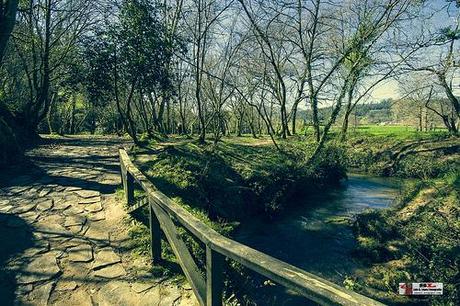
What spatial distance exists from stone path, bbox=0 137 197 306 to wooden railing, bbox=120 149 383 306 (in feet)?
1.68

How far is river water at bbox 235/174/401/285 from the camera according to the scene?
8.42 m

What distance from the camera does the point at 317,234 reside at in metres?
10.3

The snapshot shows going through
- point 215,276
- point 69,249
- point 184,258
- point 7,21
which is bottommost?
point 69,249

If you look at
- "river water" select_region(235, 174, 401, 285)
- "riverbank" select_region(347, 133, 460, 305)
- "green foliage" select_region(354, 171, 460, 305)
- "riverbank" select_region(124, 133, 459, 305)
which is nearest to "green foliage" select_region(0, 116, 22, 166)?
"riverbank" select_region(124, 133, 459, 305)

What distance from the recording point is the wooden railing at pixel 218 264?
1.86 m

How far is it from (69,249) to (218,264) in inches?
129

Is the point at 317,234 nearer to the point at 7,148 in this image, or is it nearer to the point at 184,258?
the point at 184,258

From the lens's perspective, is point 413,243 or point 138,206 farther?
point 413,243

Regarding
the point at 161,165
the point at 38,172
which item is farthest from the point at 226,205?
the point at 38,172

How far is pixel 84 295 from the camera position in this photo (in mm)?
3986

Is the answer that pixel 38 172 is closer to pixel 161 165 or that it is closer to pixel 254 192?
pixel 161 165

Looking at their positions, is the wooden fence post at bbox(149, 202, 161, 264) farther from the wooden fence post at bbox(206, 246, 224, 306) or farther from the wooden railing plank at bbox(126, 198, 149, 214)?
the wooden fence post at bbox(206, 246, 224, 306)

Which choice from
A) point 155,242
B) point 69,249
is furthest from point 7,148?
point 155,242

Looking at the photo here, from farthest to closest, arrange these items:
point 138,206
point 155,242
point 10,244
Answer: point 138,206
point 10,244
point 155,242
